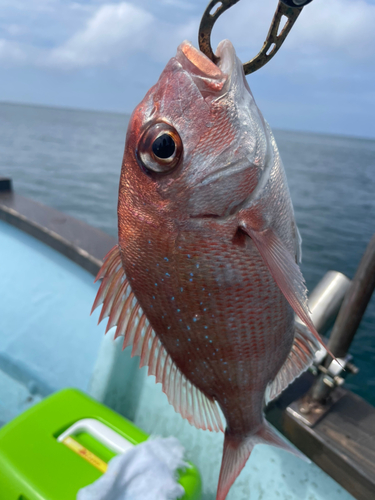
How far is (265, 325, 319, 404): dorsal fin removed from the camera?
1.21 metres

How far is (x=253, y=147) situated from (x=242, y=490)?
192 cm

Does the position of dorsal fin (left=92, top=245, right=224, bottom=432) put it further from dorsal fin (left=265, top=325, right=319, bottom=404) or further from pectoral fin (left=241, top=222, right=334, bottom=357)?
pectoral fin (left=241, top=222, right=334, bottom=357)

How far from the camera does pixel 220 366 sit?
1.13 m

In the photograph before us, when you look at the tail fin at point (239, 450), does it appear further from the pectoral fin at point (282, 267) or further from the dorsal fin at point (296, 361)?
the pectoral fin at point (282, 267)

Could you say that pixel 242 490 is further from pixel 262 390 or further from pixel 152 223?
pixel 152 223

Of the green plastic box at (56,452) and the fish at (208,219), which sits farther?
the green plastic box at (56,452)

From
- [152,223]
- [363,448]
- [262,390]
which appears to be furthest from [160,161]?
[363,448]

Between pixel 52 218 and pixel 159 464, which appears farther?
pixel 52 218

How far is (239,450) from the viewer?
48.1 inches

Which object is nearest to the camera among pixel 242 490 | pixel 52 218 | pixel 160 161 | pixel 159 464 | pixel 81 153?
pixel 160 161

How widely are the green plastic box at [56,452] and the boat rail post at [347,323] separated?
0.87 m

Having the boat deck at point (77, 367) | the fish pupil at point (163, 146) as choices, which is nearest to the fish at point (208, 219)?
the fish pupil at point (163, 146)

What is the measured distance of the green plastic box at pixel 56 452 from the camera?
163 centimetres

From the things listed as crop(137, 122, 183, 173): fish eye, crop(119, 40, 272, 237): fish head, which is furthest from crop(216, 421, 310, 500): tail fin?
crop(137, 122, 183, 173): fish eye
